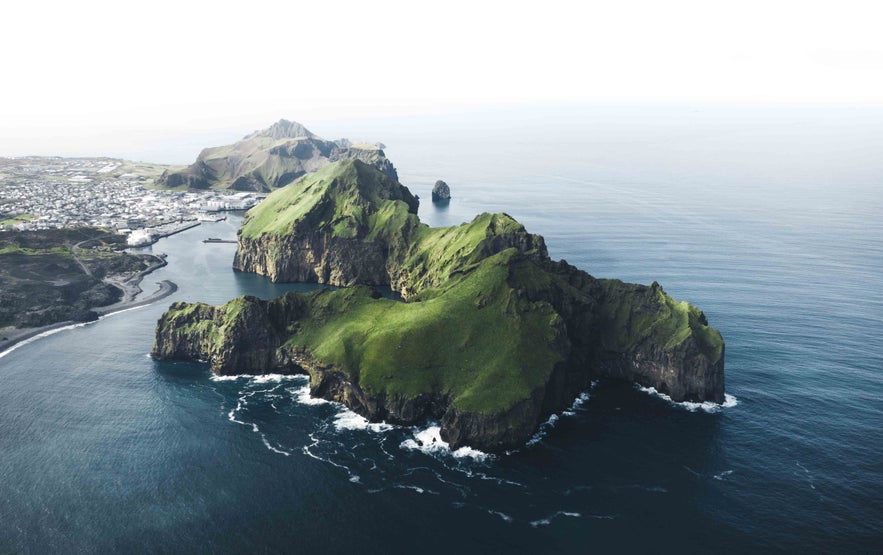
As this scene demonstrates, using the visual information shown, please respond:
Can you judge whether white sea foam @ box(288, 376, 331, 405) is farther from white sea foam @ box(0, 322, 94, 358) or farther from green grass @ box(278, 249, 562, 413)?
white sea foam @ box(0, 322, 94, 358)

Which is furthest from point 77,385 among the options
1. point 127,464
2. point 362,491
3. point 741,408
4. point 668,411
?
point 741,408

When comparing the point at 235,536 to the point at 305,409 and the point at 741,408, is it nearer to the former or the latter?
the point at 305,409

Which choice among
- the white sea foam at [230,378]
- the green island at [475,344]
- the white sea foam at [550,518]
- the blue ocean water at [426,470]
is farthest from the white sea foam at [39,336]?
the white sea foam at [550,518]

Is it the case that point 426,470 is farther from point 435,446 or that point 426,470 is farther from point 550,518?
point 550,518

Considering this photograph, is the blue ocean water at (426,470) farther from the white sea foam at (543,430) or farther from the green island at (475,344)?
the green island at (475,344)

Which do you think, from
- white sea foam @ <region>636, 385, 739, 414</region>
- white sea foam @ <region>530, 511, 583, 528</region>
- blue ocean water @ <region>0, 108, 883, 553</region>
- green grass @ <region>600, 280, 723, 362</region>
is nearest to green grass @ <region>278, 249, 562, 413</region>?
blue ocean water @ <region>0, 108, 883, 553</region>

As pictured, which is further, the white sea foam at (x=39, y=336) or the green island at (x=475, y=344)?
the white sea foam at (x=39, y=336)
